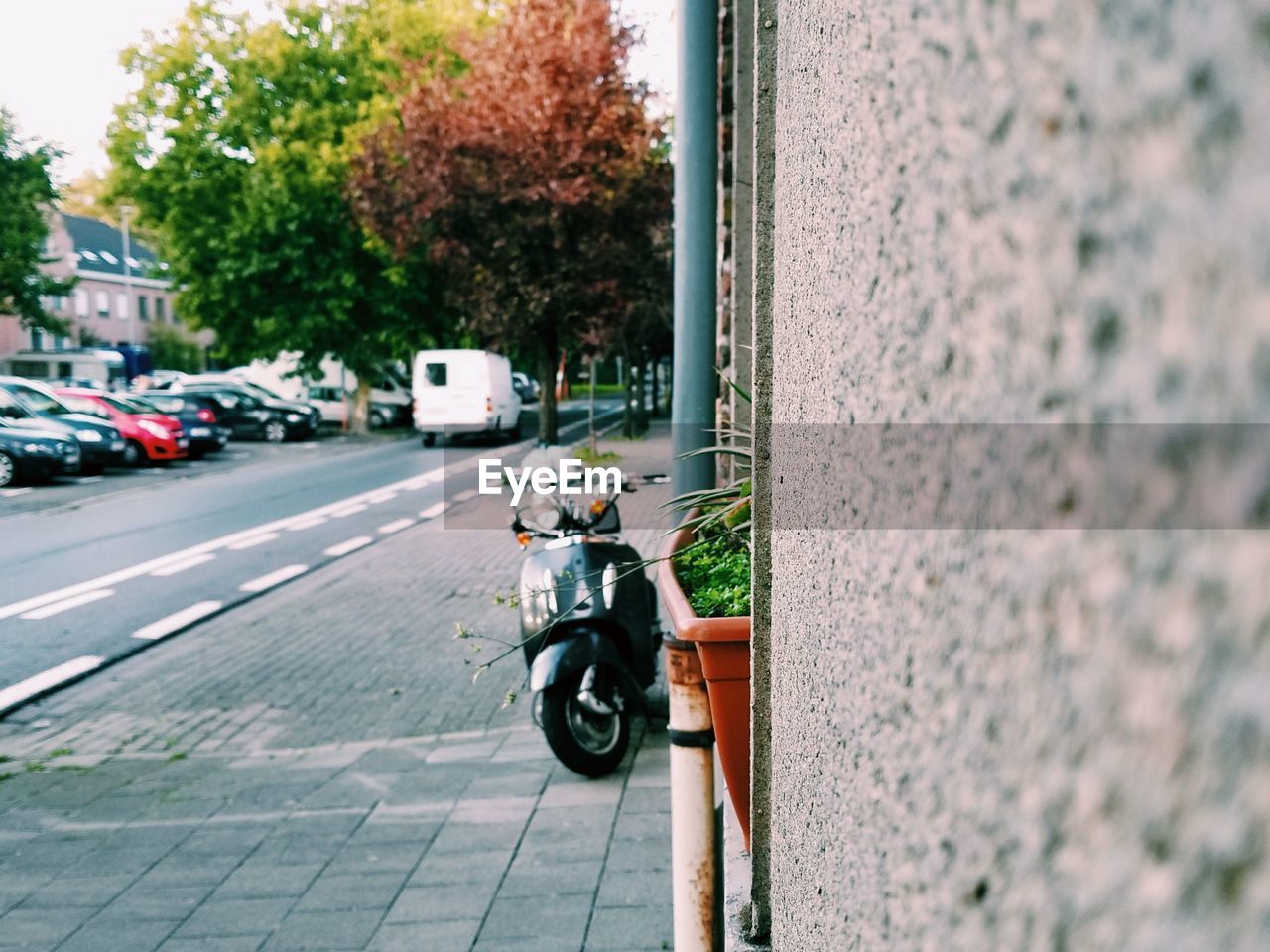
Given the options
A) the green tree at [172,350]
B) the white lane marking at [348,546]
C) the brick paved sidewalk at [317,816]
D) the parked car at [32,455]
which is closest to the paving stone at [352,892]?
the brick paved sidewalk at [317,816]

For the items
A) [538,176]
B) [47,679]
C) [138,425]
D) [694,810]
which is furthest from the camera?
[138,425]

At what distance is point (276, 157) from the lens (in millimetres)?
34906

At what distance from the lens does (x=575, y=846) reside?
4887 millimetres

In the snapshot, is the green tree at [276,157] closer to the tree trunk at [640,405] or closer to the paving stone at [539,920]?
the tree trunk at [640,405]

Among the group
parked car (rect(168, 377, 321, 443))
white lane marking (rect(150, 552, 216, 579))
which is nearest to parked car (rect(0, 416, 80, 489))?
white lane marking (rect(150, 552, 216, 579))

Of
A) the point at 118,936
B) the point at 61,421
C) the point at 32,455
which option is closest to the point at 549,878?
the point at 118,936

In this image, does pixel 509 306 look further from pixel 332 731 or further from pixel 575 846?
pixel 575 846

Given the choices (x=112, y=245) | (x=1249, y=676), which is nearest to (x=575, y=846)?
(x=1249, y=676)

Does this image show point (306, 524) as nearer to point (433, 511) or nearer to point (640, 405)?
point (433, 511)

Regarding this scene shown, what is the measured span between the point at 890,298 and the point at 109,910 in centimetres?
436

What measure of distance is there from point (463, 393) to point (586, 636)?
2654cm

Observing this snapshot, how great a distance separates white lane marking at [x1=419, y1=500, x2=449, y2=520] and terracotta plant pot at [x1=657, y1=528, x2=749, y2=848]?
15630 mm

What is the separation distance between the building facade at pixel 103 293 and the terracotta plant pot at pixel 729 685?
69258 mm

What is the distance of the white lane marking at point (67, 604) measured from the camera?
35.7 ft
